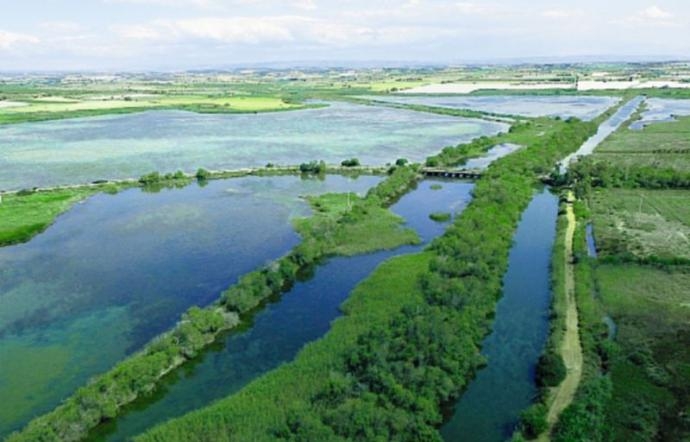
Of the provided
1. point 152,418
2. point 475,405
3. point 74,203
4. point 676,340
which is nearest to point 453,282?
point 475,405

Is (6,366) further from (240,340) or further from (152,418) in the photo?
(240,340)

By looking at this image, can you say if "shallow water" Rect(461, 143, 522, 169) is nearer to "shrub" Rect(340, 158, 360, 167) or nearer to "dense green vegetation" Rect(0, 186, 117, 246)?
"shrub" Rect(340, 158, 360, 167)

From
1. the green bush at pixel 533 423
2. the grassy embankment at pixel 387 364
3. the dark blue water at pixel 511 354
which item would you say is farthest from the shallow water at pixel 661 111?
the green bush at pixel 533 423

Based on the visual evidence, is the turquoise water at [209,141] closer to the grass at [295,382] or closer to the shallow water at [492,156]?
the shallow water at [492,156]

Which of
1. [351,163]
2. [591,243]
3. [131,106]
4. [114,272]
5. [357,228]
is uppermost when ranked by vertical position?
[131,106]

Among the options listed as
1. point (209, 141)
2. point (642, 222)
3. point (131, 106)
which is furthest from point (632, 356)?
point (131, 106)

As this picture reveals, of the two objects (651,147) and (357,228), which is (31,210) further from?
(651,147)
